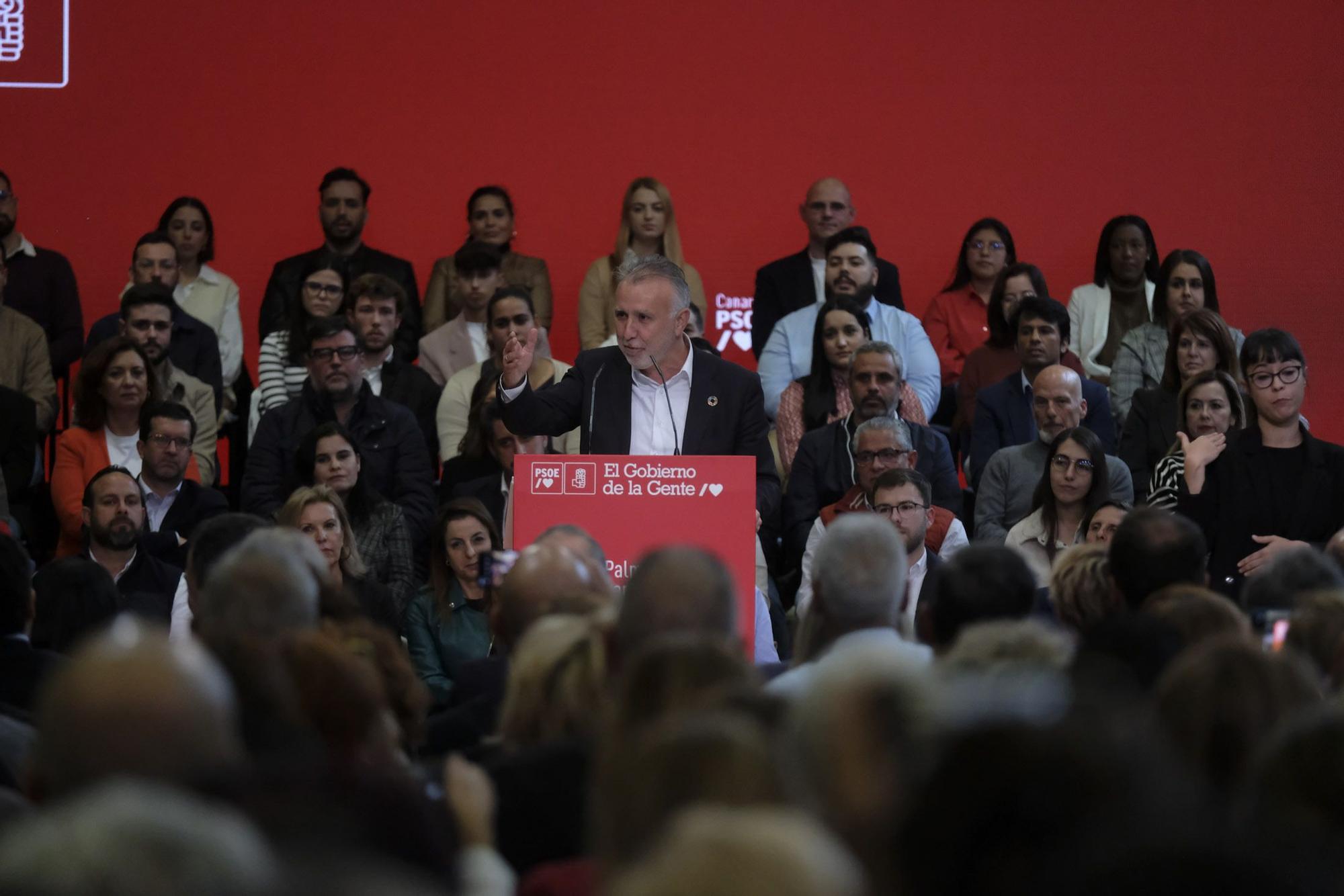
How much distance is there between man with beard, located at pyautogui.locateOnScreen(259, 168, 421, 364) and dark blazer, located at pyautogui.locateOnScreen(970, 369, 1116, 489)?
2.32 meters

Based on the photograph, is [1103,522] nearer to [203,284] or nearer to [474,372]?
[474,372]

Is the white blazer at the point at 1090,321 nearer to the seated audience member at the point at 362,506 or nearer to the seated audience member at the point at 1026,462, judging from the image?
the seated audience member at the point at 1026,462

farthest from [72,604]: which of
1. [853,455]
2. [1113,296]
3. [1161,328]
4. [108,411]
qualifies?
[1113,296]

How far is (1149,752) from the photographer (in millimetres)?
1733

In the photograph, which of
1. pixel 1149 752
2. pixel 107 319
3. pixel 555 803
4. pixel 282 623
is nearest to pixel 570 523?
pixel 282 623

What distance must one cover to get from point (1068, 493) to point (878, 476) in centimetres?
61

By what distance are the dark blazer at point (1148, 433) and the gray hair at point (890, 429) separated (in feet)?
3.25

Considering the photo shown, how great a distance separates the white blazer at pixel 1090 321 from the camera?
7551 millimetres

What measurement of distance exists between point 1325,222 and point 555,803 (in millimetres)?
6779

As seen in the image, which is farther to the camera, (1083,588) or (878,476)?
(878,476)

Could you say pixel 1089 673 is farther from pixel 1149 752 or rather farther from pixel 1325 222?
pixel 1325 222

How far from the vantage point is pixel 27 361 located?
22.8 feet

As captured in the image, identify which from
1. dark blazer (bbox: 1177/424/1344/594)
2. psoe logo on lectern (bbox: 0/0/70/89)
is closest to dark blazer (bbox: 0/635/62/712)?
dark blazer (bbox: 1177/424/1344/594)

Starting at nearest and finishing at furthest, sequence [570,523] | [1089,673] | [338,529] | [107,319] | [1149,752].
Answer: [1149,752] < [1089,673] < [570,523] < [338,529] < [107,319]
